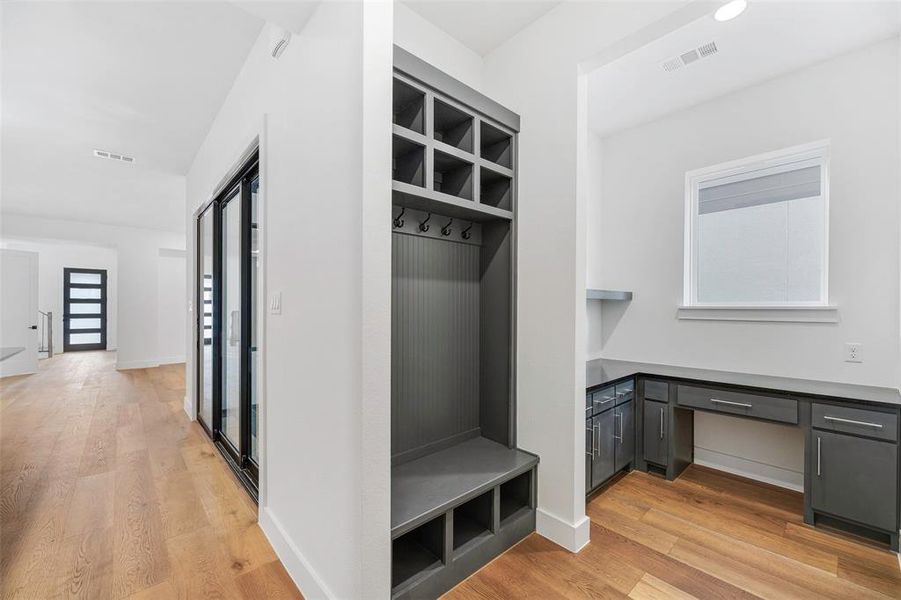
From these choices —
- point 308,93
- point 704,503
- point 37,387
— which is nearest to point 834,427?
point 704,503

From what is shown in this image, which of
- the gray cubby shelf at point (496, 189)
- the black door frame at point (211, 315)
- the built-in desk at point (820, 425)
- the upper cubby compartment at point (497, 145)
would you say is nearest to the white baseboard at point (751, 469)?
the built-in desk at point (820, 425)

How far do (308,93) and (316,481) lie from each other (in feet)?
5.57

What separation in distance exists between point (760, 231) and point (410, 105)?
2.73 meters

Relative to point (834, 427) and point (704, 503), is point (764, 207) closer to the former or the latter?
point (834, 427)

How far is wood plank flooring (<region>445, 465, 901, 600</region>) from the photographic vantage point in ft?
5.56

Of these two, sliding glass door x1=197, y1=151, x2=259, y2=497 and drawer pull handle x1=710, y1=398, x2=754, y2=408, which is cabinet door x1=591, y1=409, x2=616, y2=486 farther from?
sliding glass door x1=197, y1=151, x2=259, y2=497

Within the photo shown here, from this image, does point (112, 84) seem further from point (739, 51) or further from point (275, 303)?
point (739, 51)

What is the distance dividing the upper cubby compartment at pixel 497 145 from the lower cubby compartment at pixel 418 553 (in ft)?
6.27

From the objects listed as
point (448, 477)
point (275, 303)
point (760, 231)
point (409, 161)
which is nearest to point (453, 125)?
point (409, 161)

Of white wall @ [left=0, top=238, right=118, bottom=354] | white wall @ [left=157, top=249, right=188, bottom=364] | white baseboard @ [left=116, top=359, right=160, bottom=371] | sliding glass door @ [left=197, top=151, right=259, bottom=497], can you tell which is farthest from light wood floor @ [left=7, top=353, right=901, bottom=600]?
white wall @ [left=0, top=238, right=118, bottom=354]

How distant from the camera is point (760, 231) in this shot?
285cm

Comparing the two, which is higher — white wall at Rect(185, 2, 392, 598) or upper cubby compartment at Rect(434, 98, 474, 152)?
upper cubby compartment at Rect(434, 98, 474, 152)

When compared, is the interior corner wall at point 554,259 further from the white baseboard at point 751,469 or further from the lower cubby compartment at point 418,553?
the white baseboard at point 751,469

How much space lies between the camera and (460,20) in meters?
2.15
